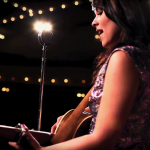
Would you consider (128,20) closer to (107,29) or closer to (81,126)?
(107,29)

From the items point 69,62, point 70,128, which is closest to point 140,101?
point 70,128

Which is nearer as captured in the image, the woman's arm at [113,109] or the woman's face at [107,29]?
the woman's arm at [113,109]

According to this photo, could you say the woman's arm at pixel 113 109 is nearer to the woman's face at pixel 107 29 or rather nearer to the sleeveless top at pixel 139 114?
the sleeveless top at pixel 139 114

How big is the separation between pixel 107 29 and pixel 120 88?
12.9 inches

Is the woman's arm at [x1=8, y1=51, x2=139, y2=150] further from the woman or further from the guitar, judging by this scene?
the guitar

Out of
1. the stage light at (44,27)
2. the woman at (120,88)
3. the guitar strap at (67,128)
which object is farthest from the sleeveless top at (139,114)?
the stage light at (44,27)

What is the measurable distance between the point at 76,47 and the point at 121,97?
7.06ft

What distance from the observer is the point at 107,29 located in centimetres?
83

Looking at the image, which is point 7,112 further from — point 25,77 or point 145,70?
point 145,70

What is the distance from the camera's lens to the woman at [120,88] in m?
0.57

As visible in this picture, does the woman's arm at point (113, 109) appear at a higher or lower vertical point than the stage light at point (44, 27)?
lower

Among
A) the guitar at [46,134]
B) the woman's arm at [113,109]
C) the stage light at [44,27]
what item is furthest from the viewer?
the stage light at [44,27]

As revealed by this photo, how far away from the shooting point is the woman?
57cm

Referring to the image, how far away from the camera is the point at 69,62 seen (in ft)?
8.83
